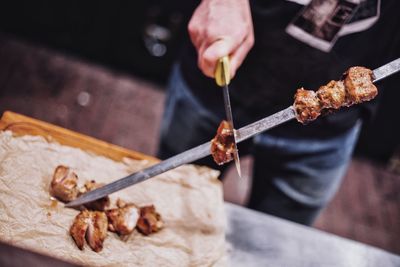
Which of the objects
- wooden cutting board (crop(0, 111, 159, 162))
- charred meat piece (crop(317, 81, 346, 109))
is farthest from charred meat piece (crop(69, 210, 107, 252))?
charred meat piece (crop(317, 81, 346, 109))

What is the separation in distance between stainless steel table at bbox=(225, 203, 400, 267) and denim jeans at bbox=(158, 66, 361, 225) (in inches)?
14.3

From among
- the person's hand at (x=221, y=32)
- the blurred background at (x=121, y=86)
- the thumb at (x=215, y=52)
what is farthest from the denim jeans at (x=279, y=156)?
the blurred background at (x=121, y=86)

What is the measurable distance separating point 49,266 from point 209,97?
4.73 ft

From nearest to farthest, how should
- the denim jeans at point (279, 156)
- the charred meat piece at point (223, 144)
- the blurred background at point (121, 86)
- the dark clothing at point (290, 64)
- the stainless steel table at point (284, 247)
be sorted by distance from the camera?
the charred meat piece at point (223, 144), the stainless steel table at point (284, 247), the dark clothing at point (290, 64), the denim jeans at point (279, 156), the blurred background at point (121, 86)

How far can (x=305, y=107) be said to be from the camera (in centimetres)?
141

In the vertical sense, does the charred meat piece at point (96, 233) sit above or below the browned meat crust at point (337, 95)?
below

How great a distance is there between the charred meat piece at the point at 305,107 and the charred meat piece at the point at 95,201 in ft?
2.89

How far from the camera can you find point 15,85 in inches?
169

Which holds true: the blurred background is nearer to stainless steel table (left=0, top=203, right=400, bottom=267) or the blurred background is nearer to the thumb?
stainless steel table (left=0, top=203, right=400, bottom=267)

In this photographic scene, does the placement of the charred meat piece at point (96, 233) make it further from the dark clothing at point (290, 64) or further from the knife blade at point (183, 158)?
the dark clothing at point (290, 64)

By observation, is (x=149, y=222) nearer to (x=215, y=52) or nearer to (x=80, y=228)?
(x=80, y=228)

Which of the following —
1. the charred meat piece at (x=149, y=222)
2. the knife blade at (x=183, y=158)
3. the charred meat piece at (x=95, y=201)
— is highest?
the knife blade at (x=183, y=158)

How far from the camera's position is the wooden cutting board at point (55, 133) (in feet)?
5.92

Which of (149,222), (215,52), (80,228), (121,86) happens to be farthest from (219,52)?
(121,86)
